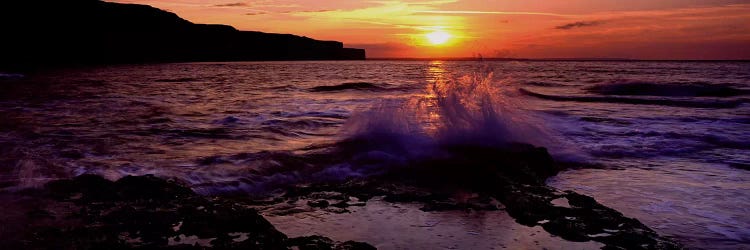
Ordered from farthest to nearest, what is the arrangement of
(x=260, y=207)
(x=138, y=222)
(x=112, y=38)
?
(x=112, y=38) < (x=260, y=207) < (x=138, y=222)

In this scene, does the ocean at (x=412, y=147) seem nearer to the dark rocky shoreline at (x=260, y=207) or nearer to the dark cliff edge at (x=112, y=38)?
the dark rocky shoreline at (x=260, y=207)

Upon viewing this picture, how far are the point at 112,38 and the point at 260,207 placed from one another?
10302 centimetres

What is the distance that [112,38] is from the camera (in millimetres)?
95000

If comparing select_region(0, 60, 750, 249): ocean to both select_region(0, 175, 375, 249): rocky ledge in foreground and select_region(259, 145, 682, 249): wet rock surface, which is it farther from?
select_region(0, 175, 375, 249): rocky ledge in foreground

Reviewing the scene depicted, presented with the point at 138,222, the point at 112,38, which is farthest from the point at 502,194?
the point at 112,38

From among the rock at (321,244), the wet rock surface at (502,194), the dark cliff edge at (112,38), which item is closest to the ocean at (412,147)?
the wet rock surface at (502,194)

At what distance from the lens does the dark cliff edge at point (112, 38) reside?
71125 millimetres

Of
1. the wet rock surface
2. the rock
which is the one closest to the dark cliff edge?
the wet rock surface

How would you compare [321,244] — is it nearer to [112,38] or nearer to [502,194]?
[502,194]

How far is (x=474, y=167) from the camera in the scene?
5.48m

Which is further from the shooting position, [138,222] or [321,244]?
[138,222]

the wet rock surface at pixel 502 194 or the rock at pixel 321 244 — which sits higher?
the rock at pixel 321 244

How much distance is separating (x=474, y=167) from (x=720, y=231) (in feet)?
7.48

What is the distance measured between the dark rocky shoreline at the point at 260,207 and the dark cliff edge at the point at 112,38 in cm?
5869
